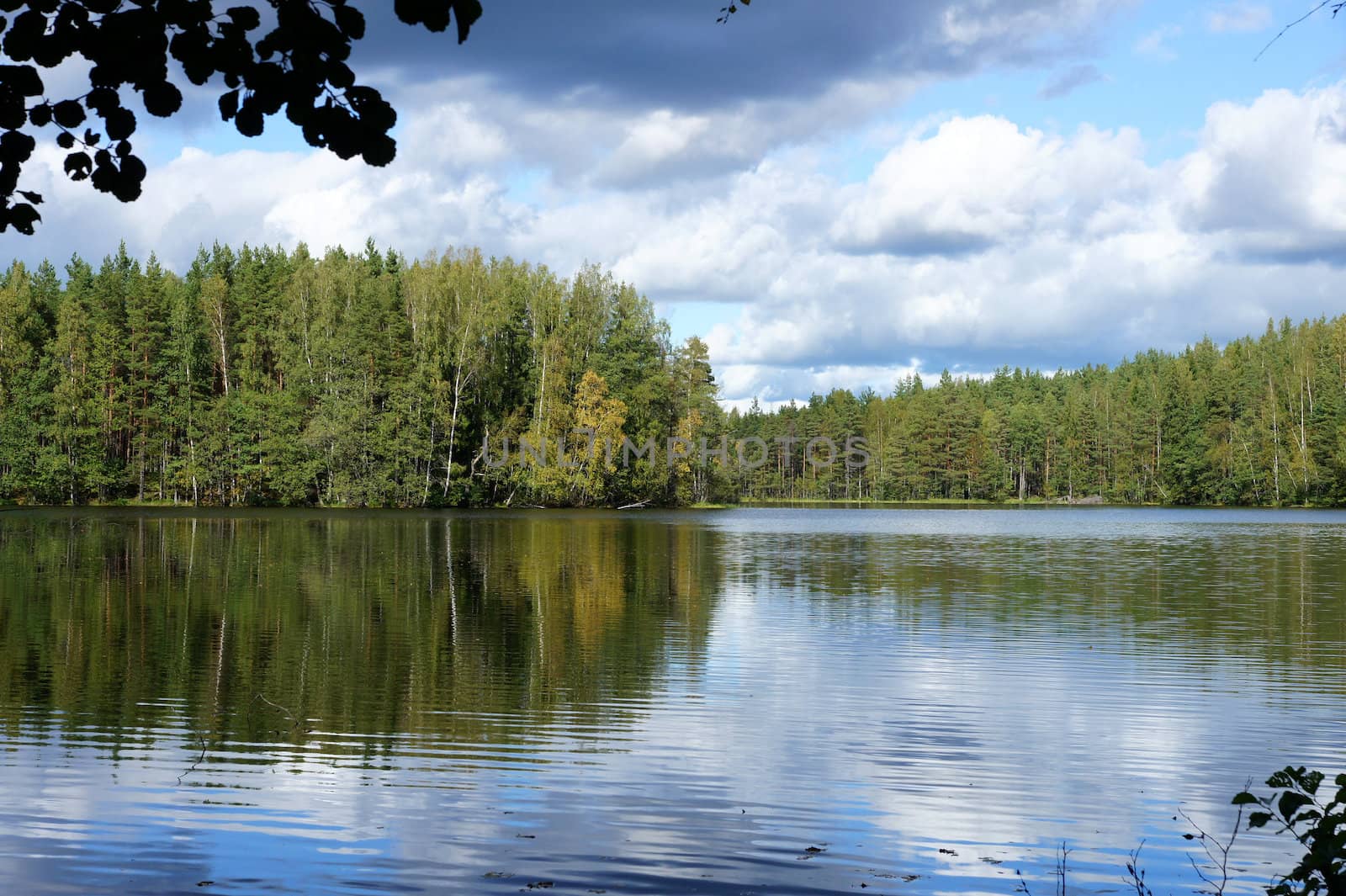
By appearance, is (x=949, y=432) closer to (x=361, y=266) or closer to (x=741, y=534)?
(x=361, y=266)

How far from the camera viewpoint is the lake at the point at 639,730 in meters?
7.49

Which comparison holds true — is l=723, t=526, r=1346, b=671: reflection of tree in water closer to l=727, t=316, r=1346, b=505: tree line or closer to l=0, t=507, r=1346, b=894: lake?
l=0, t=507, r=1346, b=894: lake

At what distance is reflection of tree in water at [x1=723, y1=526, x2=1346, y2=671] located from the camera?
19388 millimetres

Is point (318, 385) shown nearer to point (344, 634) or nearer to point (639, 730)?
point (344, 634)

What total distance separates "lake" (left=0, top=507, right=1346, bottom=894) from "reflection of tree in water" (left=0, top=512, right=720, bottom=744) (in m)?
0.10

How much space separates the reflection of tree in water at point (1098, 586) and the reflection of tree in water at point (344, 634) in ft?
11.3

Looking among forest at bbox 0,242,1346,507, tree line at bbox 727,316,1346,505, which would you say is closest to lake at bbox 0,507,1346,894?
forest at bbox 0,242,1346,507

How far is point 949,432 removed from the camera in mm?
149000

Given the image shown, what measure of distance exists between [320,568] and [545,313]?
50309mm

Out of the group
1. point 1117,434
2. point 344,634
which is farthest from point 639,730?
point 1117,434

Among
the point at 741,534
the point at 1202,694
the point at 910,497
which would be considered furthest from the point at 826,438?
the point at 1202,694

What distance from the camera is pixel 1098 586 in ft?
91.6

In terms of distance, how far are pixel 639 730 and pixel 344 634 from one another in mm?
8470

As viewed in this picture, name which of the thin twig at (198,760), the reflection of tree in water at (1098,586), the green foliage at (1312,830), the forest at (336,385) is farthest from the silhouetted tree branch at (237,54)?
the forest at (336,385)
